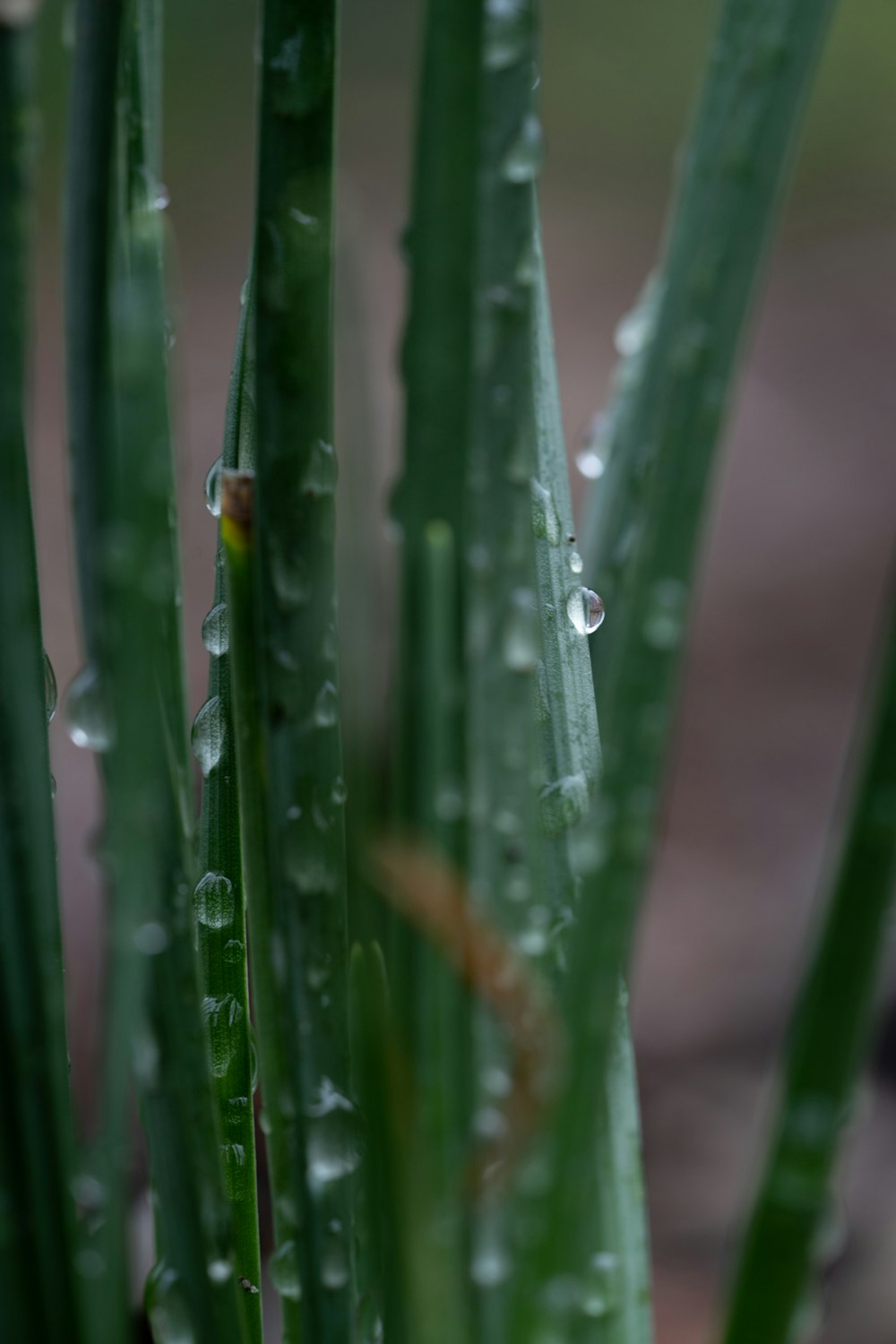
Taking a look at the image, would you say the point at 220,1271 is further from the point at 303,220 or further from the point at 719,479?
the point at 719,479

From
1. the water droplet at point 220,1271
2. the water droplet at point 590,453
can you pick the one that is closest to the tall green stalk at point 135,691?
the water droplet at point 220,1271

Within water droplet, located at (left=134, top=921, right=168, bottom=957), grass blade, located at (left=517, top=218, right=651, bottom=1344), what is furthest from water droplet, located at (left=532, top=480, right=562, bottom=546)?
water droplet, located at (left=134, top=921, right=168, bottom=957)

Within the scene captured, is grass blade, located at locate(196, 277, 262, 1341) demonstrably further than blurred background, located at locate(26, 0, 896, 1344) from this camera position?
No

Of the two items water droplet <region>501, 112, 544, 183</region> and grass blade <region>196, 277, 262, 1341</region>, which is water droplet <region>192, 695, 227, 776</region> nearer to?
grass blade <region>196, 277, 262, 1341</region>

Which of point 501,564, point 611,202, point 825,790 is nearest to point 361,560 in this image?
point 501,564

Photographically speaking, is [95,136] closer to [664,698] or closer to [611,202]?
[664,698]

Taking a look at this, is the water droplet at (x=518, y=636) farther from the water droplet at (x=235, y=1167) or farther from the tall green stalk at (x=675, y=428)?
the water droplet at (x=235, y=1167)

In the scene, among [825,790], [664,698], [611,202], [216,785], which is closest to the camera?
[664,698]
